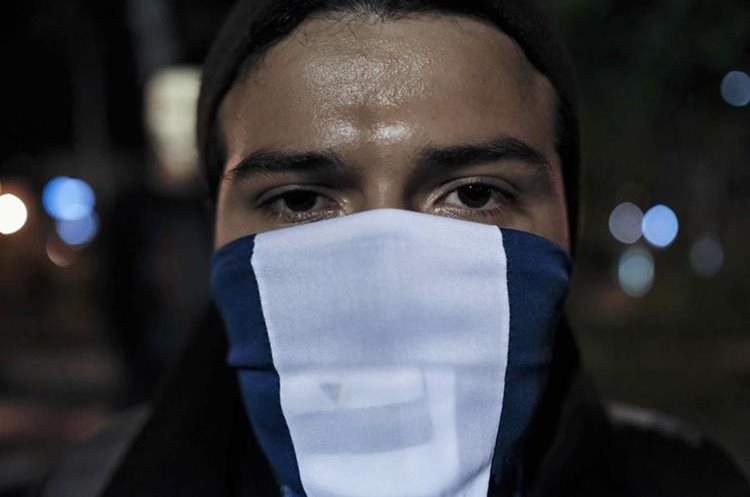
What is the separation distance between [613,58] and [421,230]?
49.7 inches

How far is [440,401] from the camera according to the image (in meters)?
1.29

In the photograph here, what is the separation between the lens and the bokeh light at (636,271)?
3.28 meters

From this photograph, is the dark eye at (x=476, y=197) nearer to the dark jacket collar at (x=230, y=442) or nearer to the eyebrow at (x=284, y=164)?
the eyebrow at (x=284, y=164)

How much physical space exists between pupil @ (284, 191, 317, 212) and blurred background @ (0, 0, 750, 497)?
699 mm

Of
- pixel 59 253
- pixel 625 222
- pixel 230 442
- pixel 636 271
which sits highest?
pixel 230 442

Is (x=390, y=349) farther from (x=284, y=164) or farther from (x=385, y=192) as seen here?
(x=284, y=164)

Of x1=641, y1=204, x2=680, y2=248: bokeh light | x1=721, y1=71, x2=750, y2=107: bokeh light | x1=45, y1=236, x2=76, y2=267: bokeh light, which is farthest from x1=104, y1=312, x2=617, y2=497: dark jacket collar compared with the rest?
x1=45, y1=236, x2=76, y2=267: bokeh light

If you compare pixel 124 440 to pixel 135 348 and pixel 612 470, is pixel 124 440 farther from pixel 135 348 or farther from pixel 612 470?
pixel 135 348

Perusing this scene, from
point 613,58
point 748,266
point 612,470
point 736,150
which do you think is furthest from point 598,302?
point 612,470

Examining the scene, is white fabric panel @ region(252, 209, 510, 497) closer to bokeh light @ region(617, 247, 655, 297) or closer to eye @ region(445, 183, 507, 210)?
eye @ region(445, 183, 507, 210)

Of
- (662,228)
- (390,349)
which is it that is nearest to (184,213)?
(662,228)

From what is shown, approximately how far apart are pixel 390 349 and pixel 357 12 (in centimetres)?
53

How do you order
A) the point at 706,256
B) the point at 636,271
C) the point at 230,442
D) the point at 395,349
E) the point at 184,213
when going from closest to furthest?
the point at 395,349
the point at 230,442
the point at 706,256
the point at 636,271
the point at 184,213

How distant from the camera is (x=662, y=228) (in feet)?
10.5
